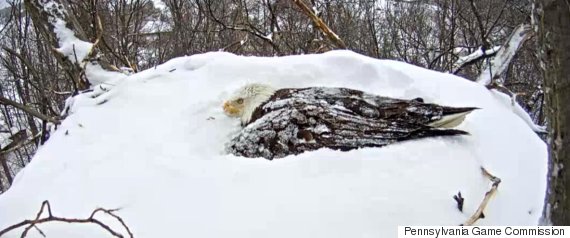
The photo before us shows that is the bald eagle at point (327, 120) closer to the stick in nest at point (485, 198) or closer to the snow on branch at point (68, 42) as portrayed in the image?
the stick in nest at point (485, 198)

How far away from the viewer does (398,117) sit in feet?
5.97

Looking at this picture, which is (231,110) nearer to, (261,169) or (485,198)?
(261,169)

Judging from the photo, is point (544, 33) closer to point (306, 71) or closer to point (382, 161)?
point (382, 161)

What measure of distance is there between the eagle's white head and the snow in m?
0.04

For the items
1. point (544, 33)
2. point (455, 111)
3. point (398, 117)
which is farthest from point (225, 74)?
point (544, 33)

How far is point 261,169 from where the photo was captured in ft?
5.16

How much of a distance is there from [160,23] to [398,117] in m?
5.28

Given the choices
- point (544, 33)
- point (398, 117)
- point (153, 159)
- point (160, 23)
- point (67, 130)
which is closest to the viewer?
point (544, 33)

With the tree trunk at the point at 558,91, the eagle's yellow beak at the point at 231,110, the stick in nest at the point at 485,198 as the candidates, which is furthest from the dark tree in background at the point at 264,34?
the tree trunk at the point at 558,91

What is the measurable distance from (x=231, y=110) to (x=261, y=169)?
526mm

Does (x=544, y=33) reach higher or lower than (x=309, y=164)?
higher

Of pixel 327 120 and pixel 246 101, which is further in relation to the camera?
pixel 246 101

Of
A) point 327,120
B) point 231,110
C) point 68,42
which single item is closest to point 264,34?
point 68,42

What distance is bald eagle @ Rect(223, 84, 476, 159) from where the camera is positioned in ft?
5.69
